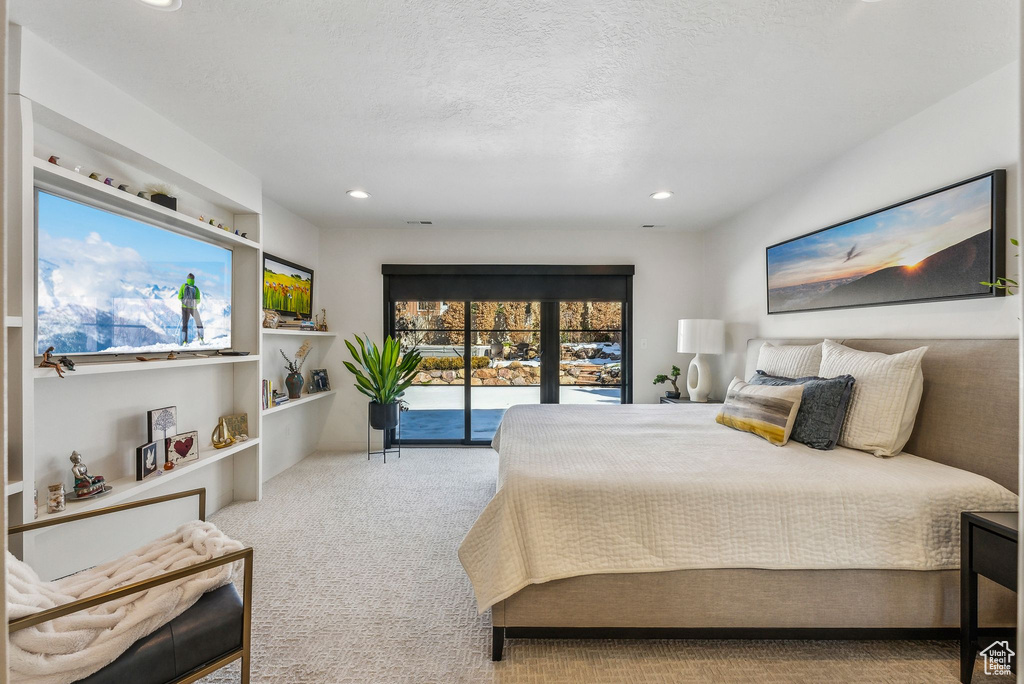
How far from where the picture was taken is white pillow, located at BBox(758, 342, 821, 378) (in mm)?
2822

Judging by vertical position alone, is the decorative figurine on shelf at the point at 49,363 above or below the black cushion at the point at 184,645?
above

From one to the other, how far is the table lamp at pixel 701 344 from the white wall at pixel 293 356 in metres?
3.78

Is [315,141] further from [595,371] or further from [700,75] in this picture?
[595,371]

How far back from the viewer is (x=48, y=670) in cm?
116

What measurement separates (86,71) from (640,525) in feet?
10.4

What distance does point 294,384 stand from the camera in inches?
165

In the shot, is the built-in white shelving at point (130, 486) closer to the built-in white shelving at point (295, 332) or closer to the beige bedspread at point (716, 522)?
the built-in white shelving at point (295, 332)

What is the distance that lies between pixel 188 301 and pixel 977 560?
4021 millimetres

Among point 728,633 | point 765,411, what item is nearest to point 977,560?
point 728,633

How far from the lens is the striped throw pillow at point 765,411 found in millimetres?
2379

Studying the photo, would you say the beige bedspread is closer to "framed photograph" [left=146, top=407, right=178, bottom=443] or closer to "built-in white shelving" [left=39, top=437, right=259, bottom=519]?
"built-in white shelving" [left=39, top=437, right=259, bottom=519]

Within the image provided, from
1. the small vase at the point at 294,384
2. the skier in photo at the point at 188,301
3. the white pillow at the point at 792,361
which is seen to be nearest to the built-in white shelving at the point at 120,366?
the skier in photo at the point at 188,301

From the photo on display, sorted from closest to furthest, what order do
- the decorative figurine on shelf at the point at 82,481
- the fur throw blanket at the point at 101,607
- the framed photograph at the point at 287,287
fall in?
the fur throw blanket at the point at 101,607
the decorative figurine on shelf at the point at 82,481
the framed photograph at the point at 287,287

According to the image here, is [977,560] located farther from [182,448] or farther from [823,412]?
[182,448]
